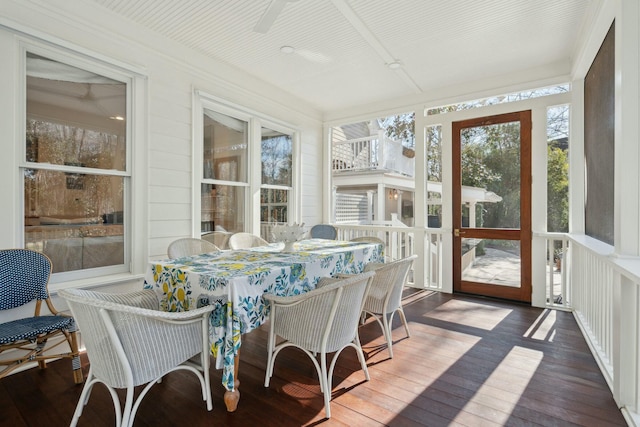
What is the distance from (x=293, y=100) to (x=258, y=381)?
416 centimetres

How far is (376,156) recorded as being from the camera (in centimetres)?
662

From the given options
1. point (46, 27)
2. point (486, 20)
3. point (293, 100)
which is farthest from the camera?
point (293, 100)

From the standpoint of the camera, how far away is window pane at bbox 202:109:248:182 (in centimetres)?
399

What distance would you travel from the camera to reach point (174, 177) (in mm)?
3529

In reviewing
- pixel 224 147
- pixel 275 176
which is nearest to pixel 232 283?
pixel 224 147

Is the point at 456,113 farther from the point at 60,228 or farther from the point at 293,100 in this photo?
the point at 60,228

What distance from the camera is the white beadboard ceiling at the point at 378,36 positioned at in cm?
293

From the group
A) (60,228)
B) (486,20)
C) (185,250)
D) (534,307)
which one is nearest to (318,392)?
(185,250)

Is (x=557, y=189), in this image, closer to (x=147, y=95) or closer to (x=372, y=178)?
(x=372, y=178)

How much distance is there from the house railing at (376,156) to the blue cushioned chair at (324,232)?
5.24 ft

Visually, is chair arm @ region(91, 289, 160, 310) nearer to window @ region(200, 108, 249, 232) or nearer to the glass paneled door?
window @ region(200, 108, 249, 232)

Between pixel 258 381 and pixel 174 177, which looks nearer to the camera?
pixel 258 381

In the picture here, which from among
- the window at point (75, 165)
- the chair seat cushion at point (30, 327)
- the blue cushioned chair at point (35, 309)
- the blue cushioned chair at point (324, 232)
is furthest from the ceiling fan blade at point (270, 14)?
the blue cushioned chair at point (324, 232)

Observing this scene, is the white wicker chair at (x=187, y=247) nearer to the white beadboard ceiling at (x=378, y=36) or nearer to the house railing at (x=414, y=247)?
the white beadboard ceiling at (x=378, y=36)
